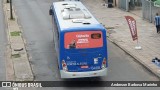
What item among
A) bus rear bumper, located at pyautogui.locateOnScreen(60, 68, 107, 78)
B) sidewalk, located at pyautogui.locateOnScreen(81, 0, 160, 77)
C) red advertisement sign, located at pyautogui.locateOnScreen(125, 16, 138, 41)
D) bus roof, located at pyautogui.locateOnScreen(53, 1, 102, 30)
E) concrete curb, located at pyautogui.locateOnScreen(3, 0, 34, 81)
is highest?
bus roof, located at pyautogui.locateOnScreen(53, 1, 102, 30)

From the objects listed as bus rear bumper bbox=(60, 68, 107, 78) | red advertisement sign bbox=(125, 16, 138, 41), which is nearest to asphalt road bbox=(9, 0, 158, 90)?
bus rear bumper bbox=(60, 68, 107, 78)

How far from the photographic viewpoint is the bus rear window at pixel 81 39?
65.7ft

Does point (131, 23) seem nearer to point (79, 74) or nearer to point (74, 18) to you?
point (74, 18)

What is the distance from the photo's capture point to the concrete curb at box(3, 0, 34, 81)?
2256cm

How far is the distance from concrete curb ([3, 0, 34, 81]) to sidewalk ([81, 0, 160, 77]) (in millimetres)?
7121

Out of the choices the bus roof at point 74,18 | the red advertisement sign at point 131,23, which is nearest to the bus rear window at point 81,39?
the bus roof at point 74,18

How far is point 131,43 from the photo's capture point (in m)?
30.5

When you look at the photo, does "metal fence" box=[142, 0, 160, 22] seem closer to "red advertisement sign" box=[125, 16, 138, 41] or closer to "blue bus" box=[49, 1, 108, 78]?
"red advertisement sign" box=[125, 16, 138, 41]

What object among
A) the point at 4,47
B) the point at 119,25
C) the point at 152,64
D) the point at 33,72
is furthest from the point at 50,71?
the point at 119,25

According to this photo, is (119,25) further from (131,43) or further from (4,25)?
(4,25)

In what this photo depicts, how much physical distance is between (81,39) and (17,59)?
7.69m

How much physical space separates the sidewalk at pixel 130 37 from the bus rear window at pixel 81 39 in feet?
14.6

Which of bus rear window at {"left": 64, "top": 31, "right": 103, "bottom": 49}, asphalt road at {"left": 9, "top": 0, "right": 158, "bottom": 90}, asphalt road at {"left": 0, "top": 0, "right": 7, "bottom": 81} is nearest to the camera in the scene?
bus rear window at {"left": 64, "top": 31, "right": 103, "bottom": 49}

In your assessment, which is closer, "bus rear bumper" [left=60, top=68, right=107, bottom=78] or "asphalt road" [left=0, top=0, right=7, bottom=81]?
"bus rear bumper" [left=60, top=68, right=107, bottom=78]
